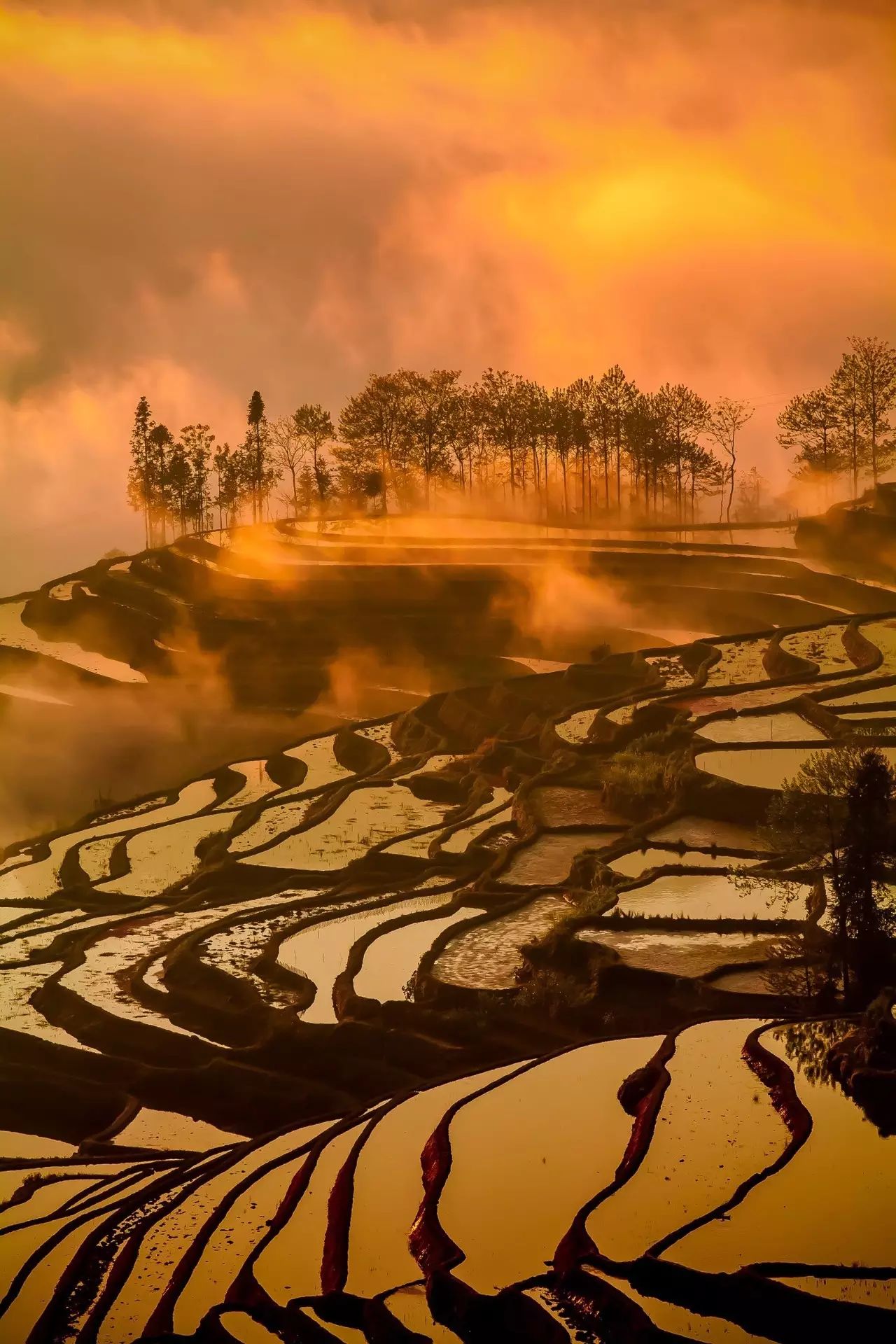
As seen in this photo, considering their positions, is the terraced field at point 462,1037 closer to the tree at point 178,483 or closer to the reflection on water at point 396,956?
the reflection on water at point 396,956

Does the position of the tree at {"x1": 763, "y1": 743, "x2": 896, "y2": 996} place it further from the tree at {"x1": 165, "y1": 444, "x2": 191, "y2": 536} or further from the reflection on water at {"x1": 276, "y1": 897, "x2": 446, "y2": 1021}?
the tree at {"x1": 165, "y1": 444, "x2": 191, "y2": 536}

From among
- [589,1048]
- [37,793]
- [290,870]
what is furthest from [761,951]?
[37,793]

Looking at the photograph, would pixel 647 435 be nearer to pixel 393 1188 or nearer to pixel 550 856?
pixel 550 856

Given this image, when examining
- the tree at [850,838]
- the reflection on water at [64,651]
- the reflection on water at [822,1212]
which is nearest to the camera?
the reflection on water at [822,1212]

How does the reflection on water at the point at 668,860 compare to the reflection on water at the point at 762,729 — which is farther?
the reflection on water at the point at 762,729

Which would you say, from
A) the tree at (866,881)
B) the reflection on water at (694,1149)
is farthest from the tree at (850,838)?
the reflection on water at (694,1149)

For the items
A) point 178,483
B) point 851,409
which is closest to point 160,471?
point 178,483

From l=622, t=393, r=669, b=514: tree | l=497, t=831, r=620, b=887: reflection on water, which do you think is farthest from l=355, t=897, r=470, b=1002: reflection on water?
l=622, t=393, r=669, b=514: tree

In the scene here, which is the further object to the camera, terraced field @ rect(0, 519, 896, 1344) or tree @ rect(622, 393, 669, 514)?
tree @ rect(622, 393, 669, 514)

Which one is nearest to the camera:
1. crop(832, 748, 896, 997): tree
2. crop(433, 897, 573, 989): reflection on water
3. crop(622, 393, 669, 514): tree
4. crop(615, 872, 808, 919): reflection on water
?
crop(832, 748, 896, 997): tree
